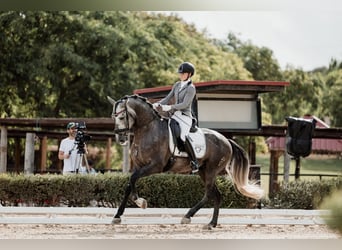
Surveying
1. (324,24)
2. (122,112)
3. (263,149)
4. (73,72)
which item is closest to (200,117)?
(122,112)

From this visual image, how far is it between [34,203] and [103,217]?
1.41 meters

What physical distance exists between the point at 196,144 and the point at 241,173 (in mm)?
846

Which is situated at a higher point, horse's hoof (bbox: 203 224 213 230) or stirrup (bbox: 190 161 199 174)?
stirrup (bbox: 190 161 199 174)

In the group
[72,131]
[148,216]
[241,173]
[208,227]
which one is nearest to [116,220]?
[148,216]

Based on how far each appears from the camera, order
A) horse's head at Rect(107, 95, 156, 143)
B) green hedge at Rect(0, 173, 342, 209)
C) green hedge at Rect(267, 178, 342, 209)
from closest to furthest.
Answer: horse's head at Rect(107, 95, 156, 143) → green hedge at Rect(0, 173, 342, 209) → green hedge at Rect(267, 178, 342, 209)

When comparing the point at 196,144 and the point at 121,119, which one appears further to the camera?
the point at 196,144

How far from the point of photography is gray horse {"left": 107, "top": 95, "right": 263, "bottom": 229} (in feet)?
26.8

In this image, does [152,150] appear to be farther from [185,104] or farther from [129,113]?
[185,104]

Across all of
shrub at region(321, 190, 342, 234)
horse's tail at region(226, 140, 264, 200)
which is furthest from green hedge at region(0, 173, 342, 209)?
shrub at region(321, 190, 342, 234)

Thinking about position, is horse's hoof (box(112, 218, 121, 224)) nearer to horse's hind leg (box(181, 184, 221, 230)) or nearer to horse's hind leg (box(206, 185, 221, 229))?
horse's hind leg (box(181, 184, 221, 230))

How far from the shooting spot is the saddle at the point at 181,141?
27.7 feet

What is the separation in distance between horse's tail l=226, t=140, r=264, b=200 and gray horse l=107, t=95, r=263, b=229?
16 cm

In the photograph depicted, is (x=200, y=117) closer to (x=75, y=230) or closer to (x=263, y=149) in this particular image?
(x=75, y=230)

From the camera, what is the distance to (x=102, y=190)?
9.84 m
